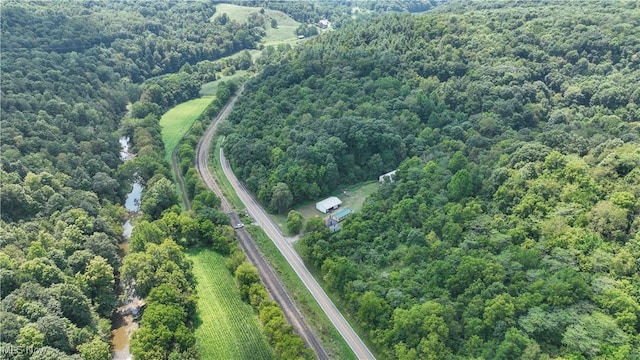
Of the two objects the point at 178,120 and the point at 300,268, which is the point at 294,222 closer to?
the point at 300,268

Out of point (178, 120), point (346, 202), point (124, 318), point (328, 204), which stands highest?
point (178, 120)

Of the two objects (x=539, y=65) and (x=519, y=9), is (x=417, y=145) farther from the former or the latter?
(x=519, y=9)

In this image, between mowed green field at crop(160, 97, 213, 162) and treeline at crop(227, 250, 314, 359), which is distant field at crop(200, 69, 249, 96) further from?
treeline at crop(227, 250, 314, 359)

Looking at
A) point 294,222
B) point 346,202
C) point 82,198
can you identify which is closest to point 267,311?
point 294,222

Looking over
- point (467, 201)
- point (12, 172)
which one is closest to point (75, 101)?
point (12, 172)

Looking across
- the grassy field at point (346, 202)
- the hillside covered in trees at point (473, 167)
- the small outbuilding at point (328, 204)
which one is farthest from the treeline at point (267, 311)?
the small outbuilding at point (328, 204)

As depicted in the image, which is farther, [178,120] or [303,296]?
[178,120]

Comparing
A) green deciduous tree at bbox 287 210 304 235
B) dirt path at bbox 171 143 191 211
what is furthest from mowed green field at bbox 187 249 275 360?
dirt path at bbox 171 143 191 211
